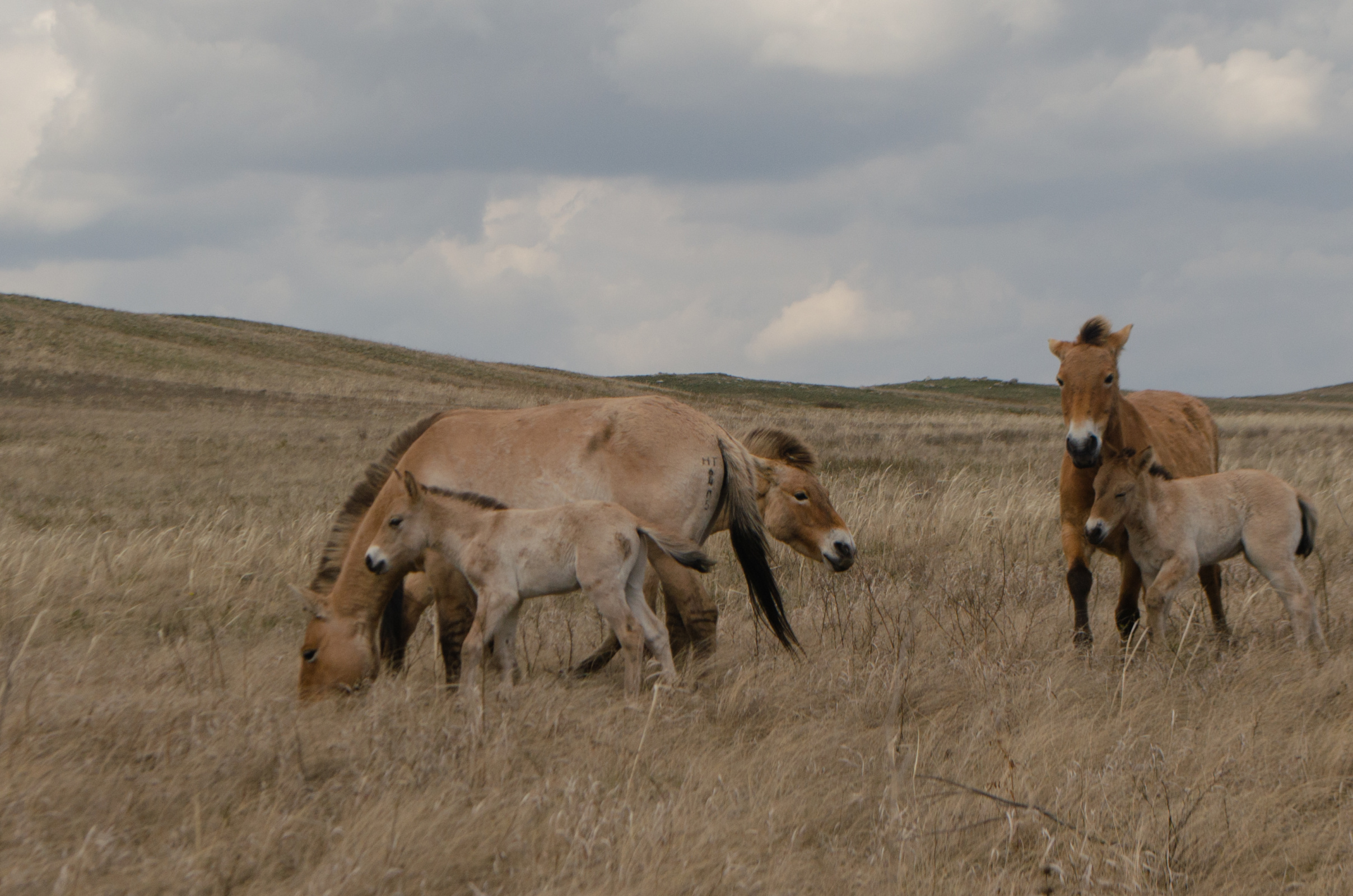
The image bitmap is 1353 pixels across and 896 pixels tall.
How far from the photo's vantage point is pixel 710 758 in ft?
13.1

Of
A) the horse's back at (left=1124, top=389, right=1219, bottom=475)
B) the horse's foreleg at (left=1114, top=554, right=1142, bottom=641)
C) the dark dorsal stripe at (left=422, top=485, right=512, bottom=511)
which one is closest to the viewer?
the dark dorsal stripe at (left=422, top=485, right=512, bottom=511)

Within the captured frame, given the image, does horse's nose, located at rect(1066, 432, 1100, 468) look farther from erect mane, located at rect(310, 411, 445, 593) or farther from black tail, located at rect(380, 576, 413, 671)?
black tail, located at rect(380, 576, 413, 671)

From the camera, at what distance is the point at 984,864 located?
3.27 meters

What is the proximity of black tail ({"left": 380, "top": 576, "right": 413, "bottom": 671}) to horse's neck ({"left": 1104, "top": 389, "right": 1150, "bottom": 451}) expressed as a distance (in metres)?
4.41

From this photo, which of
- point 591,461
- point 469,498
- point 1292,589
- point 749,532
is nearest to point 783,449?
point 749,532

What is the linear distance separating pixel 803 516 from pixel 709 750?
267cm

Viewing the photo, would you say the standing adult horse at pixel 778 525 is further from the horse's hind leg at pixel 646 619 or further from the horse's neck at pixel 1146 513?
the horse's neck at pixel 1146 513

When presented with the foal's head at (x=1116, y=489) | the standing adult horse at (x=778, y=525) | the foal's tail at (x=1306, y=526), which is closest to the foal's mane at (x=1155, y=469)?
the foal's head at (x=1116, y=489)

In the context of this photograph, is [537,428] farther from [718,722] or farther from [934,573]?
[934,573]

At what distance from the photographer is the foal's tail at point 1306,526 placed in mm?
5797

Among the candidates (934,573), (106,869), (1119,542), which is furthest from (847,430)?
(106,869)

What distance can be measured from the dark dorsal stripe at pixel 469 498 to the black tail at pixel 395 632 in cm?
67

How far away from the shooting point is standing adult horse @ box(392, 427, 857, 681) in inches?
229

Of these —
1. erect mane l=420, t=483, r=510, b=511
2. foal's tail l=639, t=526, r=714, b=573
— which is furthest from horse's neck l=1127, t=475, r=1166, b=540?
erect mane l=420, t=483, r=510, b=511
